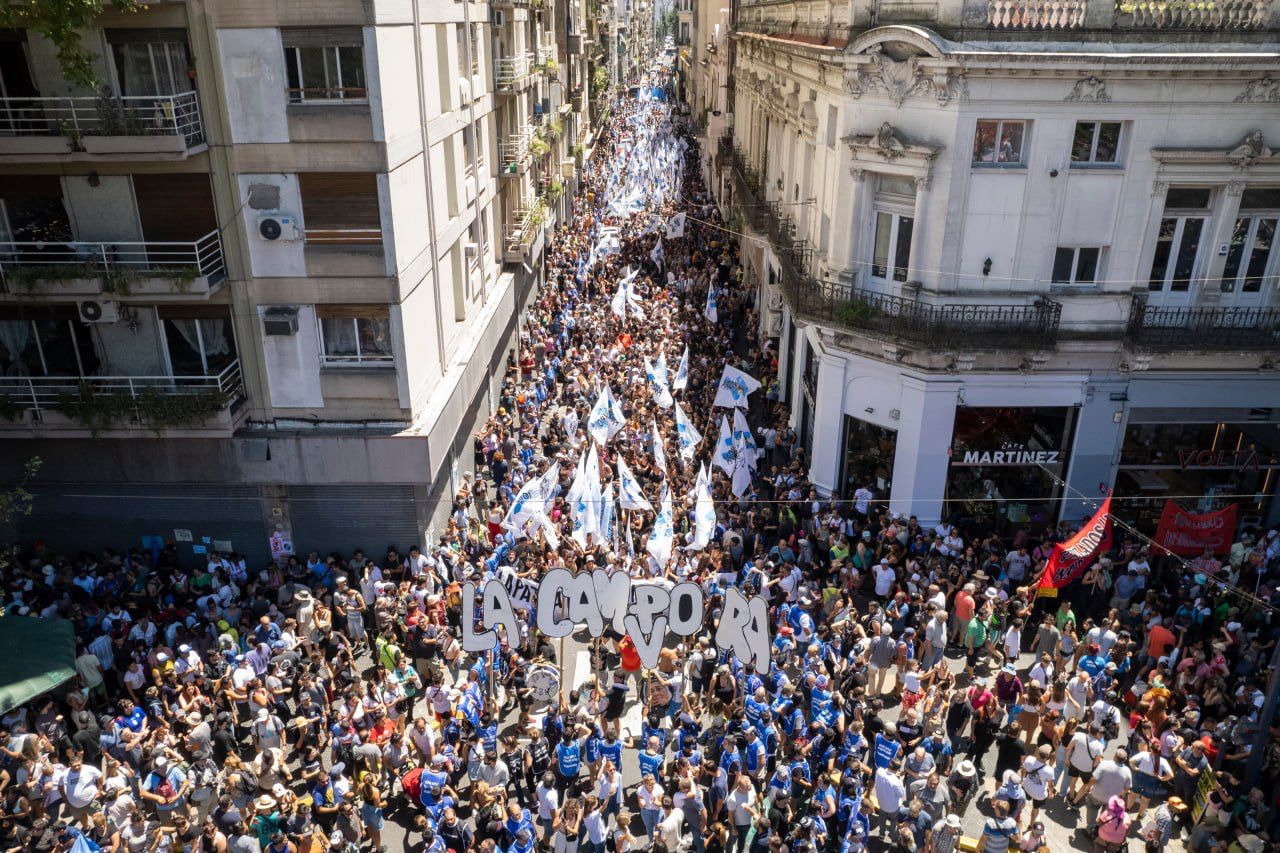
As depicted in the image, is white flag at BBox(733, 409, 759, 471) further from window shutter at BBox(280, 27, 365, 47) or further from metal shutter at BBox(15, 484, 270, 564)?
window shutter at BBox(280, 27, 365, 47)

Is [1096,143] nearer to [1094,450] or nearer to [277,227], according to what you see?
[1094,450]

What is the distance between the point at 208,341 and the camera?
20.1 meters

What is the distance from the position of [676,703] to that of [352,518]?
9.41m

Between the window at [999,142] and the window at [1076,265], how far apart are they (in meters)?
2.54

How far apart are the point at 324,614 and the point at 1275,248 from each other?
2316 cm

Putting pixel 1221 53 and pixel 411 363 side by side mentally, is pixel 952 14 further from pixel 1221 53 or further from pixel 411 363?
pixel 411 363

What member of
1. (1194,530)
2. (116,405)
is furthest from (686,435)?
(116,405)

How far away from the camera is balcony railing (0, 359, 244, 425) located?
1908 cm

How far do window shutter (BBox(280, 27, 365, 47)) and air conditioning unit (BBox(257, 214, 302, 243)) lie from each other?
10.9ft

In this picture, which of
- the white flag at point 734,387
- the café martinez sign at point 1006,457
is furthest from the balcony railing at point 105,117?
the café martinez sign at point 1006,457

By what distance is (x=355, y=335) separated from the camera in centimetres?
2008

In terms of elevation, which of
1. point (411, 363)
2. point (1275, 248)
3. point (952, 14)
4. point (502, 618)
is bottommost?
point (502, 618)

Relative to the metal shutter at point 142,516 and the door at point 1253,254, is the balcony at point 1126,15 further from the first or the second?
the metal shutter at point 142,516

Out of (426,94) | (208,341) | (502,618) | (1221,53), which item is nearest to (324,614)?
(502,618)
